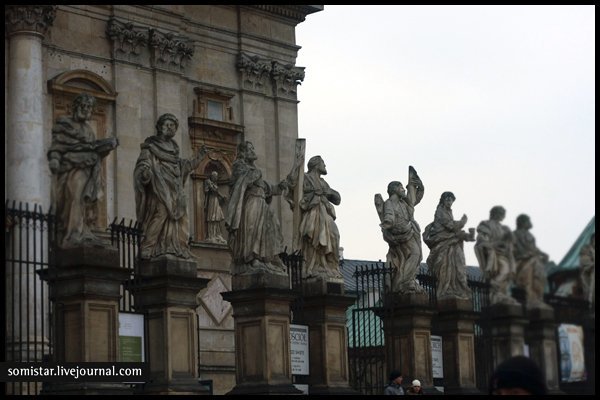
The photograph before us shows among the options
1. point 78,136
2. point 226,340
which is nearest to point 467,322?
point 226,340

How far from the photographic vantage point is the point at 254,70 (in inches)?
1478

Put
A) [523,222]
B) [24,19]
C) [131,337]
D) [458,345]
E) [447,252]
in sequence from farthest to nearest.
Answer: [24,19]
[458,345]
[447,252]
[131,337]
[523,222]

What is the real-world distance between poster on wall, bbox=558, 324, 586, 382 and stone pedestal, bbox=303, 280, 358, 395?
7.13 m

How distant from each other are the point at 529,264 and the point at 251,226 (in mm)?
9203

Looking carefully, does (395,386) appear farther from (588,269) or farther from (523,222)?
(523,222)

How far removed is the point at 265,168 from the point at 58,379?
1798 cm

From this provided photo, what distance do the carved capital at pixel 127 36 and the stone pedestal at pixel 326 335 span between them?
1108cm

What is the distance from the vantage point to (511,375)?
9.98 metres

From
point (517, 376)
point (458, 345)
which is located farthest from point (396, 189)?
point (517, 376)

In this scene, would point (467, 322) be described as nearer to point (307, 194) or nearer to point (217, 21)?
point (307, 194)

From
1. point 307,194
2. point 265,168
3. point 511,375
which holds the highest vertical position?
point 265,168

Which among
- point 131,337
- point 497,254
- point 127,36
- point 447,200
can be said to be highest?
point 127,36

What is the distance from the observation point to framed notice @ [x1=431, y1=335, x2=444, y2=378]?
2828 cm

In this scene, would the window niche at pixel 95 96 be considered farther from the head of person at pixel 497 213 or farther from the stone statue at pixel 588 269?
the head of person at pixel 497 213
